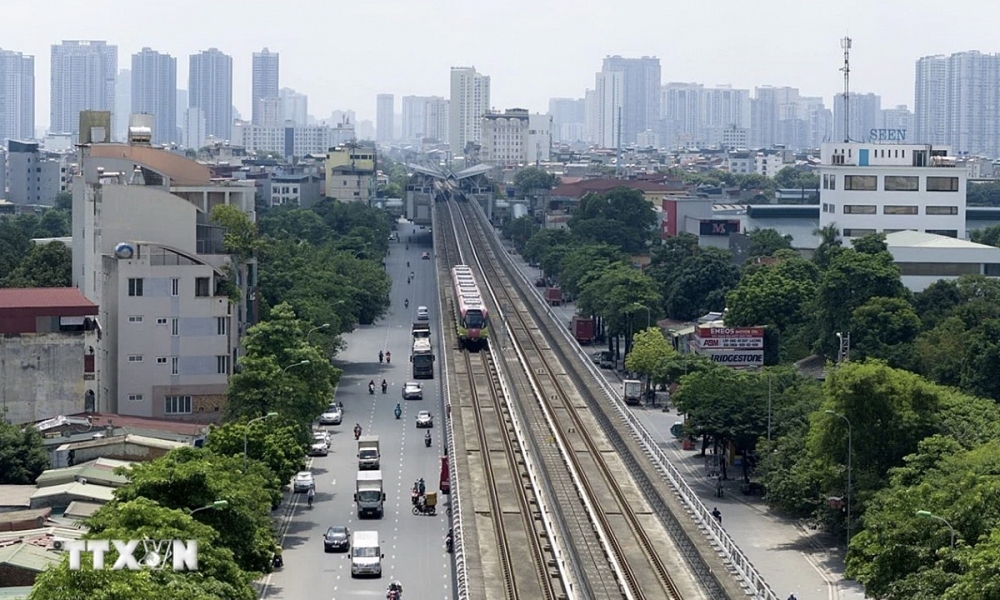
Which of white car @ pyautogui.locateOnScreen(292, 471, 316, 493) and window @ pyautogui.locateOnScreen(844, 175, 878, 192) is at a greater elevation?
window @ pyautogui.locateOnScreen(844, 175, 878, 192)

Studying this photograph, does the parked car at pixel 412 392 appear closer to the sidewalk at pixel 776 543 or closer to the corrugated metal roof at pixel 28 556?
the sidewalk at pixel 776 543

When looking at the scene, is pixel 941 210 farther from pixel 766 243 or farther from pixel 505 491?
pixel 505 491

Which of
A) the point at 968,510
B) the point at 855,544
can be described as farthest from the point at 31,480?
the point at 968,510

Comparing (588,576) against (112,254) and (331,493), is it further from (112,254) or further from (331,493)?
(112,254)

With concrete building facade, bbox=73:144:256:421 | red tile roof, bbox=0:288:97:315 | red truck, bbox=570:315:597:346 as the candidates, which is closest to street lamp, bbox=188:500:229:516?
A: red tile roof, bbox=0:288:97:315

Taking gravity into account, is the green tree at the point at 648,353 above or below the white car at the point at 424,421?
above

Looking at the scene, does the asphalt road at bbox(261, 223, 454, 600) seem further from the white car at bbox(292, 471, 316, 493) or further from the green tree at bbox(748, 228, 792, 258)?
→ the green tree at bbox(748, 228, 792, 258)

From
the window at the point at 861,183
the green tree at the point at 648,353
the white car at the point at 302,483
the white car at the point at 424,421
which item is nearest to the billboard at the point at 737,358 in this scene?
the green tree at the point at 648,353
